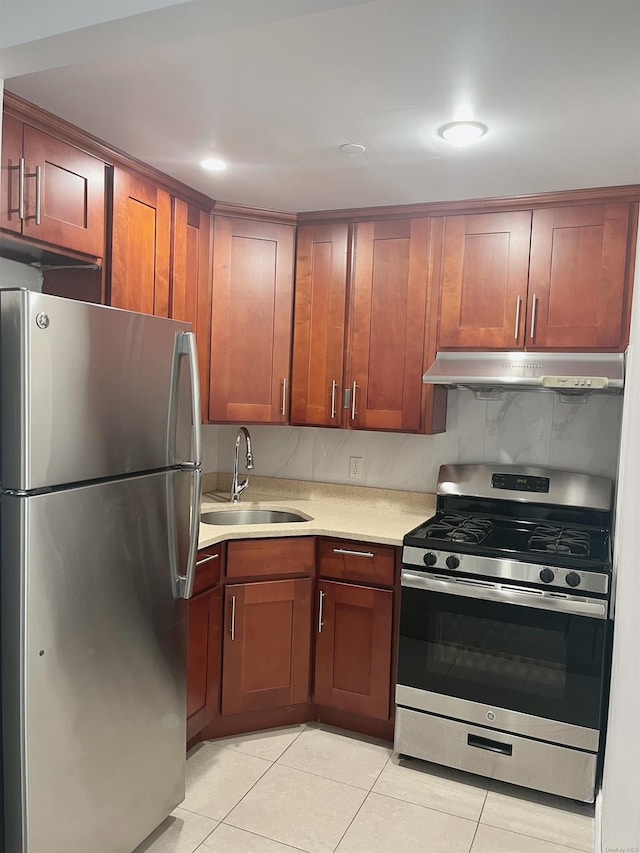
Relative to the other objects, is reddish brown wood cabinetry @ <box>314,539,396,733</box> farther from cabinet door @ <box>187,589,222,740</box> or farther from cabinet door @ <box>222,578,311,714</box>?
cabinet door @ <box>187,589,222,740</box>

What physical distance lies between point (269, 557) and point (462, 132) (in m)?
1.77

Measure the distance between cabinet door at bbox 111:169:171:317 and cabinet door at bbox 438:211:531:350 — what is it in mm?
1215

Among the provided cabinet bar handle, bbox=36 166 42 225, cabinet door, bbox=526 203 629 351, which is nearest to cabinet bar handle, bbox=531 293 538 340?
cabinet door, bbox=526 203 629 351

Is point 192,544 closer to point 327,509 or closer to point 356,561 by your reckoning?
point 356,561

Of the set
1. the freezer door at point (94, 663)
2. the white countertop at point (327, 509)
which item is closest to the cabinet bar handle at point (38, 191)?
the freezer door at point (94, 663)

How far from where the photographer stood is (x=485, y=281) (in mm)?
2896

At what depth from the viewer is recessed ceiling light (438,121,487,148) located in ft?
6.93

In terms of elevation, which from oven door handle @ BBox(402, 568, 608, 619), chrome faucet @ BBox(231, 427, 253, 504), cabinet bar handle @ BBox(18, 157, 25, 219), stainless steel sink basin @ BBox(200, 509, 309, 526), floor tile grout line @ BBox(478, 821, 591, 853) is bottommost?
floor tile grout line @ BBox(478, 821, 591, 853)

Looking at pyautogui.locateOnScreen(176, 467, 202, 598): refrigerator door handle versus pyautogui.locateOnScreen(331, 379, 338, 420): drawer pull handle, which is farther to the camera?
pyautogui.locateOnScreen(331, 379, 338, 420): drawer pull handle

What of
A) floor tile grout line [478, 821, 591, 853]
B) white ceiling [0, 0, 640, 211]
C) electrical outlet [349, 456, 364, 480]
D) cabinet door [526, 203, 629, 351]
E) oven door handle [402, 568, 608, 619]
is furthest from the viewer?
electrical outlet [349, 456, 364, 480]

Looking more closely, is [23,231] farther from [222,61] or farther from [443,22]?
[443,22]

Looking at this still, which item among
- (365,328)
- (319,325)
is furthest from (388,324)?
(319,325)

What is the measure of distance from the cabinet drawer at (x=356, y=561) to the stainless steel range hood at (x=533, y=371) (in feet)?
2.48

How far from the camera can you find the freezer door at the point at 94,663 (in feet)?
5.46
